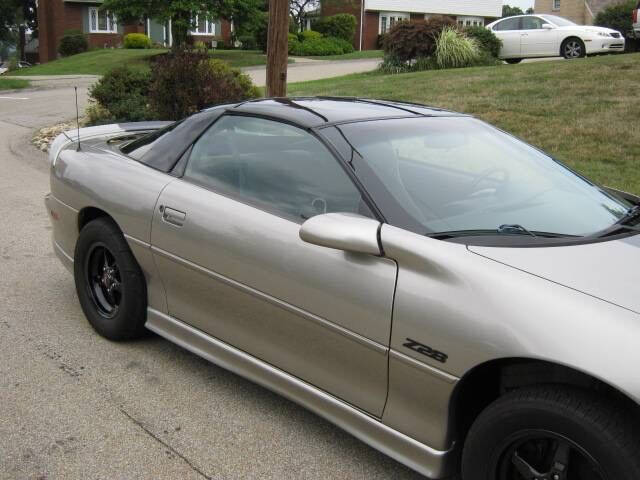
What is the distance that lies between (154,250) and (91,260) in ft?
2.45

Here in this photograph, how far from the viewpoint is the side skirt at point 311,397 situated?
8.34 feet

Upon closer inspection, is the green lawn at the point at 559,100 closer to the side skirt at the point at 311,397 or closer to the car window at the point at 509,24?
the side skirt at the point at 311,397

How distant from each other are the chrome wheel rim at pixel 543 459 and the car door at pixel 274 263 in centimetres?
51

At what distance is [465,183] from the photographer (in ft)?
10.3

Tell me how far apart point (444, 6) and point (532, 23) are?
1307 inches

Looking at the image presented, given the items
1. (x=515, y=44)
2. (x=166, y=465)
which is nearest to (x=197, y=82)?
(x=166, y=465)

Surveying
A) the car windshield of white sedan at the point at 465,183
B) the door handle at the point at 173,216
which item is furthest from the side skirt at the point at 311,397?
the car windshield of white sedan at the point at 465,183


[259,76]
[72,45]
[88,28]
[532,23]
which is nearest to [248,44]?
[72,45]

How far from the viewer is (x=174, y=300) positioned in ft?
11.7

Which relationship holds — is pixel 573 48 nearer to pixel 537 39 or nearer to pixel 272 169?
pixel 537 39

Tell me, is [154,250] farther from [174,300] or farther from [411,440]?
[411,440]

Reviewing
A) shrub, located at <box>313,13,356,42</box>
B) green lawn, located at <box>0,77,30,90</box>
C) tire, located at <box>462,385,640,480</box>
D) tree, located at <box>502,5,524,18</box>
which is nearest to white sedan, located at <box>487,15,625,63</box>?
green lawn, located at <box>0,77,30,90</box>

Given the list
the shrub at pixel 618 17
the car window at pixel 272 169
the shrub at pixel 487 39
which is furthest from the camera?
the shrub at pixel 618 17

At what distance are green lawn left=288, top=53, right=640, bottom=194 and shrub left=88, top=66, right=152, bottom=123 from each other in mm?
4305
